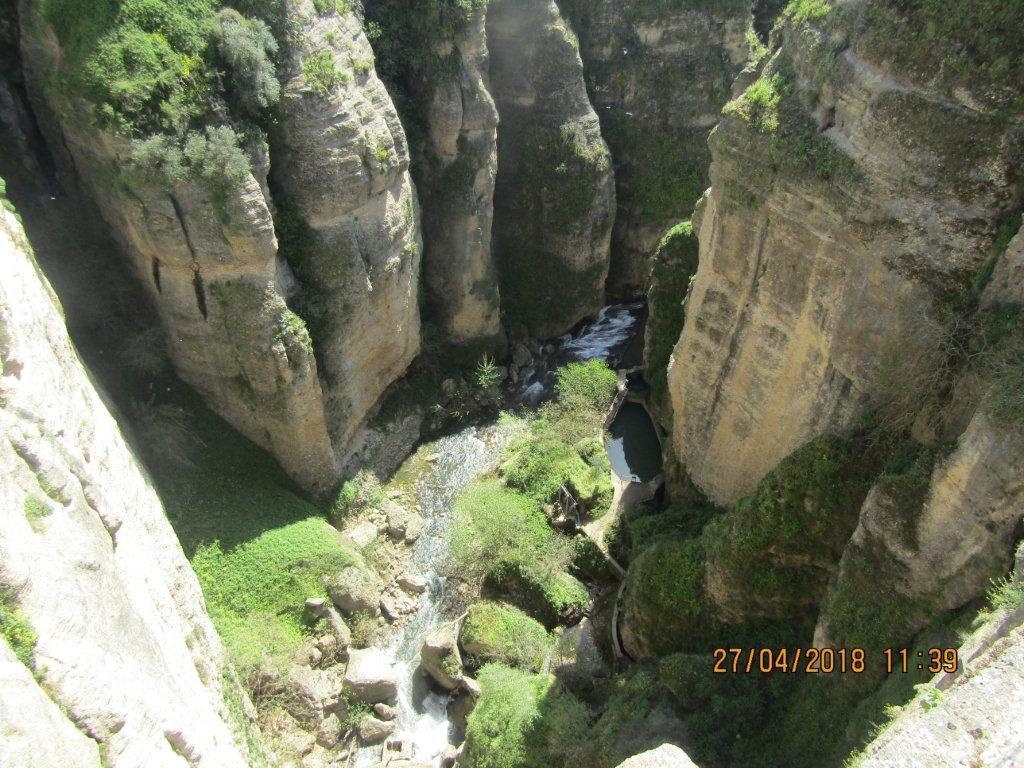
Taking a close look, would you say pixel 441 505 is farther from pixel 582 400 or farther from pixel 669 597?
pixel 669 597

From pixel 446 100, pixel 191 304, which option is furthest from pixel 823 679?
pixel 446 100

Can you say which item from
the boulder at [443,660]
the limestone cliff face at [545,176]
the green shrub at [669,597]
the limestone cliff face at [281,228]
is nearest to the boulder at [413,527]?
the limestone cliff face at [281,228]

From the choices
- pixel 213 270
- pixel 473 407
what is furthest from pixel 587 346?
pixel 213 270

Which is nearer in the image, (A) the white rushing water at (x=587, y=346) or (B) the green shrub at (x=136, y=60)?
(B) the green shrub at (x=136, y=60)

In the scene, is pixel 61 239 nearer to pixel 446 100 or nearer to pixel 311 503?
pixel 311 503

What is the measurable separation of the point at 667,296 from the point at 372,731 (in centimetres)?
1455

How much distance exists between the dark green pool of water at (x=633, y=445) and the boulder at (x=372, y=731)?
1043cm

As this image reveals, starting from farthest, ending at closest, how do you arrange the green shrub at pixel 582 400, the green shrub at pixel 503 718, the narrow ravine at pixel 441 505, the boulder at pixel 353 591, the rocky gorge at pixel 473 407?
the green shrub at pixel 582 400
the boulder at pixel 353 591
the narrow ravine at pixel 441 505
the green shrub at pixel 503 718
the rocky gorge at pixel 473 407

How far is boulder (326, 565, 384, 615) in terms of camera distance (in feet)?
60.8

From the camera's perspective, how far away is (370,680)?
17.2 m

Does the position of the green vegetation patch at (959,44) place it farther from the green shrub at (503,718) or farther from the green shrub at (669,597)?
the green shrub at (503,718)

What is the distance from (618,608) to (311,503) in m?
9.20

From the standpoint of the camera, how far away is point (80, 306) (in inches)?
717

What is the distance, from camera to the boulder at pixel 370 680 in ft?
56.6
